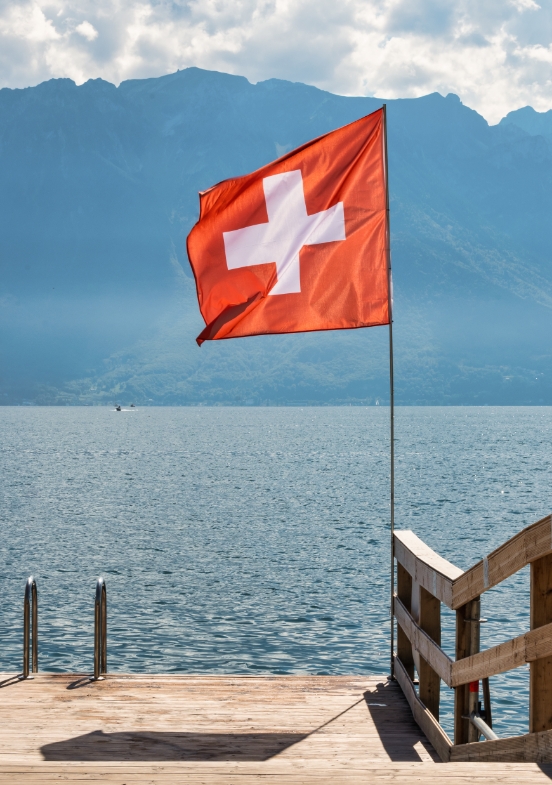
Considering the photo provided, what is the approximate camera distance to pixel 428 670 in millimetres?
6734

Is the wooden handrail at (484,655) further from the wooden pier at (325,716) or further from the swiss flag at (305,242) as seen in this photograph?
the swiss flag at (305,242)

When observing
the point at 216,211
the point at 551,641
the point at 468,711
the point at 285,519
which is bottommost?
the point at 285,519

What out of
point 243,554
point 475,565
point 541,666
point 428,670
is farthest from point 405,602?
point 243,554

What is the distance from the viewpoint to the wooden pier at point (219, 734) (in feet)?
14.0

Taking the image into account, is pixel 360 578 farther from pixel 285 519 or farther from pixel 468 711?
pixel 468 711

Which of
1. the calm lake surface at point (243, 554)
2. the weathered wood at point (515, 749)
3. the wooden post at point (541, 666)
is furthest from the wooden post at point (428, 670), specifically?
the calm lake surface at point (243, 554)

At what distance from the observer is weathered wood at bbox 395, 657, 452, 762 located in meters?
5.86

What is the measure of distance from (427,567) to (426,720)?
1110 millimetres

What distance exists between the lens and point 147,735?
6.52m

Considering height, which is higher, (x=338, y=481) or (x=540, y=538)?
(x=540, y=538)

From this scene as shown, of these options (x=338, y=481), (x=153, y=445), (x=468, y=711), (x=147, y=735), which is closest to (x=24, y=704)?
(x=147, y=735)

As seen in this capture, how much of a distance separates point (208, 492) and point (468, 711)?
164ft

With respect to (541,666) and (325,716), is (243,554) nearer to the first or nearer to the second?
(325,716)

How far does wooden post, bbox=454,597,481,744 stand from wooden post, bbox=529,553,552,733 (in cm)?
99
